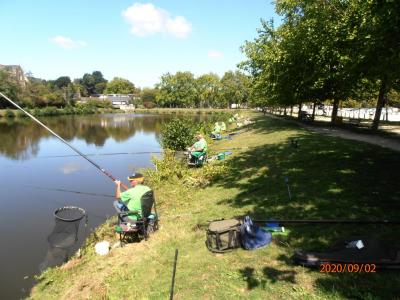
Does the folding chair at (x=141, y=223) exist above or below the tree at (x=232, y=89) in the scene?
below

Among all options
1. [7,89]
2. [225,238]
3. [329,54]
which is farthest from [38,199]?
[7,89]

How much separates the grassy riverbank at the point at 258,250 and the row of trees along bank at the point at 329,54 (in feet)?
12.5

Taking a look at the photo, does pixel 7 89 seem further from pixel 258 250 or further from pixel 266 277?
pixel 266 277

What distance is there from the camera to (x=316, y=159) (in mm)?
12766

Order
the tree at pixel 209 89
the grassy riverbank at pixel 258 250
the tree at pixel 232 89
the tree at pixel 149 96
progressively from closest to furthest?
the grassy riverbank at pixel 258 250, the tree at pixel 232 89, the tree at pixel 209 89, the tree at pixel 149 96

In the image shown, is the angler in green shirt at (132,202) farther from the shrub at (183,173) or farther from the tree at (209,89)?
the tree at (209,89)

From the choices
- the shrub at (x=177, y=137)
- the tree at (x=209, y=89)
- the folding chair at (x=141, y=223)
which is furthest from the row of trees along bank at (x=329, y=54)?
the tree at (x=209, y=89)

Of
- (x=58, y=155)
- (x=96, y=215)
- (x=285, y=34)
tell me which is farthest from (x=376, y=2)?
(x=58, y=155)

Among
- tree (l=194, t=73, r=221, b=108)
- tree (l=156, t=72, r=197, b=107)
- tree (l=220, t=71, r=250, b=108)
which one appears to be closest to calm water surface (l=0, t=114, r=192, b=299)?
tree (l=220, t=71, r=250, b=108)

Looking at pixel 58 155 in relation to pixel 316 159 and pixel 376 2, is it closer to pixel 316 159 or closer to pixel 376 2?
pixel 316 159
